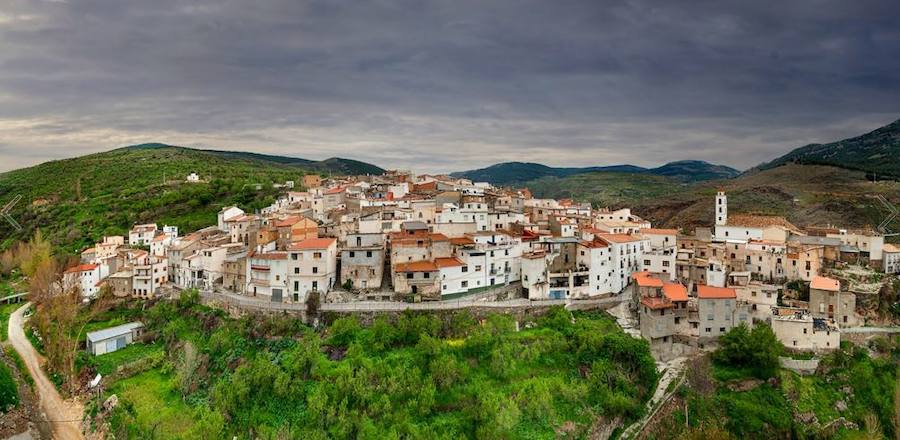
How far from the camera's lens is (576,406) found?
90.3 feet

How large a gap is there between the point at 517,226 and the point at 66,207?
6583 centimetres

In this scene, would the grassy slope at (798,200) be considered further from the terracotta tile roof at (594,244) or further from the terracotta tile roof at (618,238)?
the terracotta tile roof at (594,244)

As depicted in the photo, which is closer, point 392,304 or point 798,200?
point 392,304

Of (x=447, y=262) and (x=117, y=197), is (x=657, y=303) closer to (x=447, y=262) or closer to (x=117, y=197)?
(x=447, y=262)

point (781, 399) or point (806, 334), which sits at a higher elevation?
point (806, 334)

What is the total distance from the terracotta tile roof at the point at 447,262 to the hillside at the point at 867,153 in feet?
306

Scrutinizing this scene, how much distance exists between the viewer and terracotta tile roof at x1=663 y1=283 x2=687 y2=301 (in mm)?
32906

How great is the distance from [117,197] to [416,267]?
200 feet

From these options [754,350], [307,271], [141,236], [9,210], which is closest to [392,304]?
[307,271]

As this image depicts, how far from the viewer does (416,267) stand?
1345 inches

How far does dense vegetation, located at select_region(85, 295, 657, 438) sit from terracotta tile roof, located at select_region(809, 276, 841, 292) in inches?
548

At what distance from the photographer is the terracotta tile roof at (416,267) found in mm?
33812

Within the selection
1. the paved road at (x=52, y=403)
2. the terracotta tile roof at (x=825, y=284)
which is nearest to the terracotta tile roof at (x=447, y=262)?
the paved road at (x=52, y=403)

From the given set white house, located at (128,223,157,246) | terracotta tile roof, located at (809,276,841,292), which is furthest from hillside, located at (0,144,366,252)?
terracotta tile roof, located at (809,276,841,292)
